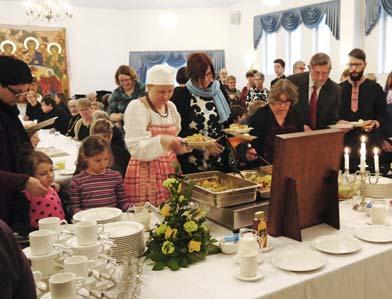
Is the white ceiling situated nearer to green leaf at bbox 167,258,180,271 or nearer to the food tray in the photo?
the food tray

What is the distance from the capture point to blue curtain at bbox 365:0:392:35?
6812 millimetres

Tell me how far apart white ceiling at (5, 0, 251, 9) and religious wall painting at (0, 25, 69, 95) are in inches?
34.2

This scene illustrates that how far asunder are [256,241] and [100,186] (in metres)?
1.11

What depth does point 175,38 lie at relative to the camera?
11.0m

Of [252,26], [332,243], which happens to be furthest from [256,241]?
[252,26]

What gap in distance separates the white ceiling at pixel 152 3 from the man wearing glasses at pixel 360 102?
270 inches

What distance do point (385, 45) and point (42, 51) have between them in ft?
22.0

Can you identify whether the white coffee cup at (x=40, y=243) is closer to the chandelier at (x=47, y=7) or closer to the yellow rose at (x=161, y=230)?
the yellow rose at (x=161, y=230)

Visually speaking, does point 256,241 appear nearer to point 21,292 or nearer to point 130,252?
point 130,252

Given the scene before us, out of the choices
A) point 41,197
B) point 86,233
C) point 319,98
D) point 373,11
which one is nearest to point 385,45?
point 373,11

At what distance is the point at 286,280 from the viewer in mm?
1469

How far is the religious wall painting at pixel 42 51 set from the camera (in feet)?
29.7

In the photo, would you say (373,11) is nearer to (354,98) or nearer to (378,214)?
(354,98)

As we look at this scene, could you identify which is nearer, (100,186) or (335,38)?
(100,186)
